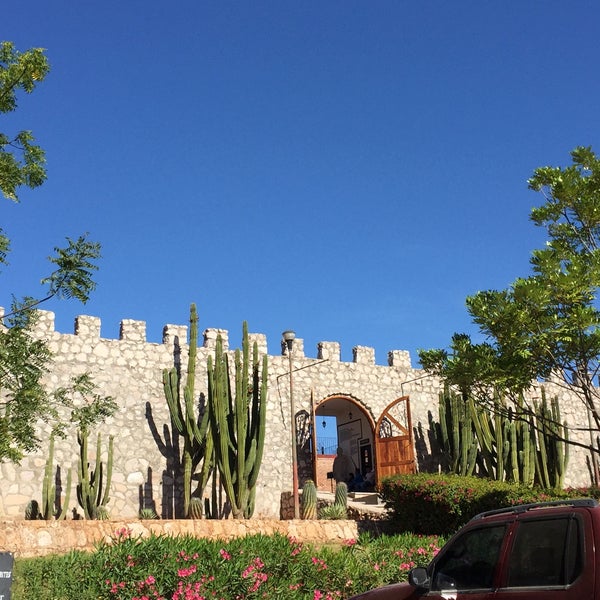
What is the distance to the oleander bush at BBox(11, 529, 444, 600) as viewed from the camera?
731 cm

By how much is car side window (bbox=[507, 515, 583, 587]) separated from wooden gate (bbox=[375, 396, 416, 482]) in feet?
54.6

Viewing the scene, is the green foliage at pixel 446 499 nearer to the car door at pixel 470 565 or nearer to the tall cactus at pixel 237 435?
the tall cactus at pixel 237 435

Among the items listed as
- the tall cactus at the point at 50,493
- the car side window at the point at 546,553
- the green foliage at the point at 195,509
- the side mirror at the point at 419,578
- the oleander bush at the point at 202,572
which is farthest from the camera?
the green foliage at the point at 195,509

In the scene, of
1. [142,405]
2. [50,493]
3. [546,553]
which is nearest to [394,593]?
[546,553]

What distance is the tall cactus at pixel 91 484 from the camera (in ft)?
53.1

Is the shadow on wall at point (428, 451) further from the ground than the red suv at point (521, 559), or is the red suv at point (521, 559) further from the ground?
the shadow on wall at point (428, 451)

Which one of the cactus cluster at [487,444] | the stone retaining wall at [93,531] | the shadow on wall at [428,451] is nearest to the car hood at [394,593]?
the stone retaining wall at [93,531]

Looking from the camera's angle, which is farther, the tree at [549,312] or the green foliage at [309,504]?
the green foliage at [309,504]

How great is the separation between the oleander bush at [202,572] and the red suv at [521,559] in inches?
103

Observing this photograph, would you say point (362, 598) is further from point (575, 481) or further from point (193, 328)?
point (575, 481)

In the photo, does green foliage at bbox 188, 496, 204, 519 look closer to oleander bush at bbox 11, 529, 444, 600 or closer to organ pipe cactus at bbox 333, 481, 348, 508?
organ pipe cactus at bbox 333, 481, 348, 508

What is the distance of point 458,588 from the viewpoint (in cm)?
495

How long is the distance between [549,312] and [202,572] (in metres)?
7.52

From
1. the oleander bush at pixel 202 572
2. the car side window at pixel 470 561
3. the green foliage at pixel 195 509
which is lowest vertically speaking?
the oleander bush at pixel 202 572
